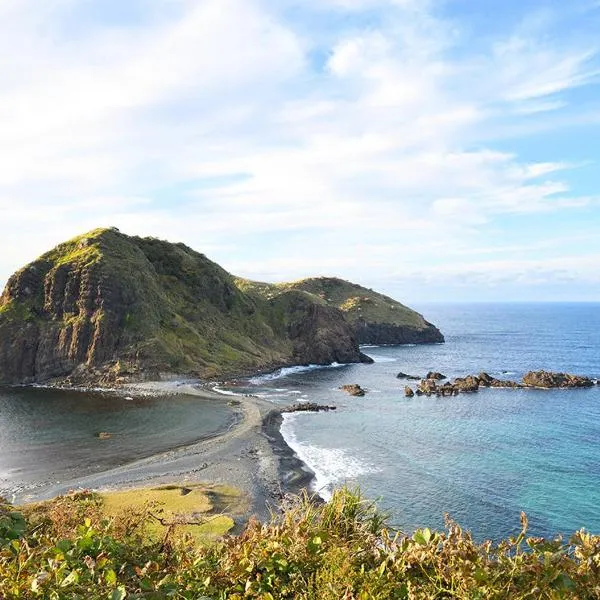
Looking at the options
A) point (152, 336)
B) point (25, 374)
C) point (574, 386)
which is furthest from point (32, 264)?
point (574, 386)

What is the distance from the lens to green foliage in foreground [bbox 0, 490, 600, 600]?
667 cm

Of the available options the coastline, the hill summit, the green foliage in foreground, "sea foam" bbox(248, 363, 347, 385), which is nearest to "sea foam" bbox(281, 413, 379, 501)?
the coastline

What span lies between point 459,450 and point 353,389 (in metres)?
38.3

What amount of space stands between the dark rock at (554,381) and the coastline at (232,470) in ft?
190

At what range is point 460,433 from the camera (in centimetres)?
6706

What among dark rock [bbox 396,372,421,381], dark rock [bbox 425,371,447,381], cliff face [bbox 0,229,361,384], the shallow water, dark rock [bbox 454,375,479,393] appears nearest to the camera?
the shallow water

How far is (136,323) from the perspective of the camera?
110 m

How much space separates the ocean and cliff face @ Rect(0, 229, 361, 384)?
12.5 meters

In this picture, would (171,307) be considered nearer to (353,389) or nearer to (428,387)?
(353,389)

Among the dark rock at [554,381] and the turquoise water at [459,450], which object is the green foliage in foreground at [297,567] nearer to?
the turquoise water at [459,450]

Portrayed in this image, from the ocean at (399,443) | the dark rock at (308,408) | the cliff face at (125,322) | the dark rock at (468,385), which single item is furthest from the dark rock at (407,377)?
the dark rock at (308,408)

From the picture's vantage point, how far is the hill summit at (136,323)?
10631 centimetres

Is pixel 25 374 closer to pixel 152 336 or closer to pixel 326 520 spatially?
pixel 152 336

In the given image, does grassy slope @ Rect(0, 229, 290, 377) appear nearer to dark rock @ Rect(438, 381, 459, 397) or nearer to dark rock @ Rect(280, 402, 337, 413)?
dark rock @ Rect(280, 402, 337, 413)
